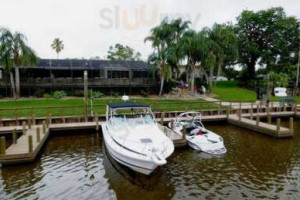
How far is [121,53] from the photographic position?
7181 centimetres

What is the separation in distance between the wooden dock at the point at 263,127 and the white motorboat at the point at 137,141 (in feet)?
29.1

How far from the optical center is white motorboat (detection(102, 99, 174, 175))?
10.6 metres

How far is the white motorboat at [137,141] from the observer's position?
1057cm

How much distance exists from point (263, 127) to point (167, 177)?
1058 cm

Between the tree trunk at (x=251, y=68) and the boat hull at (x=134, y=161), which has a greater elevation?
the tree trunk at (x=251, y=68)

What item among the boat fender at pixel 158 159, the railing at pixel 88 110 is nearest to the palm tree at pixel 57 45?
the railing at pixel 88 110

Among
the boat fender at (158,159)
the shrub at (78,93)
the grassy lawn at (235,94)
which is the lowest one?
the boat fender at (158,159)

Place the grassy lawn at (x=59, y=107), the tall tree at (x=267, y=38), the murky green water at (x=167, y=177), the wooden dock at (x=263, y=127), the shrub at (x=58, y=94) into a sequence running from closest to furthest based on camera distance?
the murky green water at (x=167, y=177) < the wooden dock at (x=263, y=127) < the grassy lawn at (x=59, y=107) < the shrub at (x=58, y=94) < the tall tree at (x=267, y=38)

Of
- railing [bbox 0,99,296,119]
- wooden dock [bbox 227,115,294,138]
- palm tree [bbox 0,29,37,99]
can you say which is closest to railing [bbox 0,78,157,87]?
palm tree [bbox 0,29,37,99]

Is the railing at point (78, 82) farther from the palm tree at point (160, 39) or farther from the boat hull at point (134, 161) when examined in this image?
the boat hull at point (134, 161)

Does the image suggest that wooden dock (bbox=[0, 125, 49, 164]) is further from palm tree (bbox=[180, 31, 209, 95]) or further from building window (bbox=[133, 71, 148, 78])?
building window (bbox=[133, 71, 148, 78])

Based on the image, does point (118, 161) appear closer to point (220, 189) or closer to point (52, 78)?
point (220, 189)

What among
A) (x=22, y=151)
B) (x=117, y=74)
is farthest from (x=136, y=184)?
(x=117, y=74)

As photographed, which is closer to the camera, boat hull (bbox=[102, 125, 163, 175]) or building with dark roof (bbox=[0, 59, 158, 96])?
boat hull (bbox=[102, 125, 163, 175])
